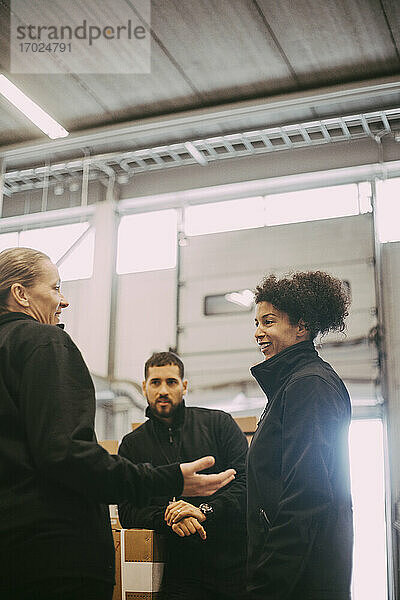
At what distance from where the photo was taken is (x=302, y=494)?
178 cm

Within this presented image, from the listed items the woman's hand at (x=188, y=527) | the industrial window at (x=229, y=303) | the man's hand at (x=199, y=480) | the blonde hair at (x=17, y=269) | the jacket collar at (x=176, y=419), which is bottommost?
the woman's hand at (x=188, y=527)

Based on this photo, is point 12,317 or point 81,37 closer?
point 12,317

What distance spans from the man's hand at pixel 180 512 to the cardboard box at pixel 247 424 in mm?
1050

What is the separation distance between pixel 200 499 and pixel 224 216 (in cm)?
195

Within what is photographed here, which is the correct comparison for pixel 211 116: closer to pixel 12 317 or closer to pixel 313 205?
pixel 313 205

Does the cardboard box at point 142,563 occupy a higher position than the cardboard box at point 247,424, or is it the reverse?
the cardboard box at point 247,424

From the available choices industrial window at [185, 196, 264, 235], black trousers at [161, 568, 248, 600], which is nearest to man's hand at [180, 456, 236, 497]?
black trousers at [161, 568, 248, 600]

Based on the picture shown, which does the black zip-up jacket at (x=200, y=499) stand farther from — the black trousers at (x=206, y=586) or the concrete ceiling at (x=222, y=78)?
the concrete ceiling at (x=222, y=78)

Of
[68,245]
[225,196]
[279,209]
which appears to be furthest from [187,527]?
[68,245]

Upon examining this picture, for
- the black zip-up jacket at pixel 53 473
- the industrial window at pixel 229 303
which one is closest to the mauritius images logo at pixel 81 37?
the industrial window at pixel 229 303

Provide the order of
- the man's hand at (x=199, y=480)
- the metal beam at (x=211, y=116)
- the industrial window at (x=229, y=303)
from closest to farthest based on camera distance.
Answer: the man's hand at (x=199, y=480)
the metal beam at (x=211, y=116)
the industrial window at (x=229, y=303)

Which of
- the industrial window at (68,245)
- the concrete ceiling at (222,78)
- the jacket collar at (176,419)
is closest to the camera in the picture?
the jacket collar at (176,419)

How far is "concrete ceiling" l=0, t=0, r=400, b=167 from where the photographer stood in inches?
146

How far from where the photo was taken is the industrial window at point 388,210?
4020 millimetres
